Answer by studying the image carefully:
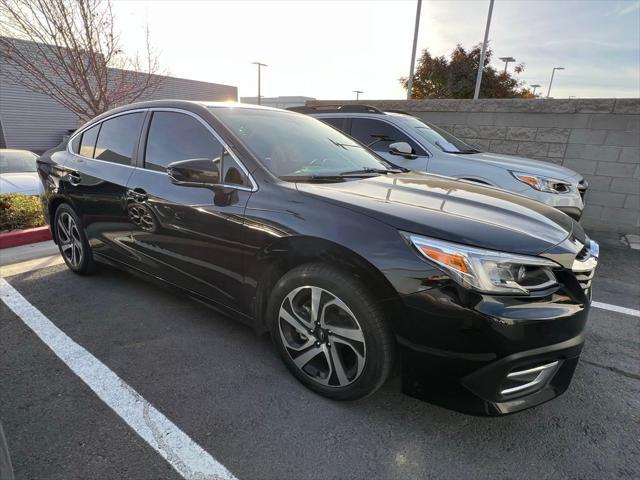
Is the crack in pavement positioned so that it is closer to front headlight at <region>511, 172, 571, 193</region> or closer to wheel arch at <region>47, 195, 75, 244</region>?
front headlight at <region>511, 172, 571, 193</region>

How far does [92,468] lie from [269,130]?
2236 mm

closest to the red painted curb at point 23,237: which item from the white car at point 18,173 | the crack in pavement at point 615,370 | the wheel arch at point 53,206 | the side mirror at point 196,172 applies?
the wheel arch at point 53,206

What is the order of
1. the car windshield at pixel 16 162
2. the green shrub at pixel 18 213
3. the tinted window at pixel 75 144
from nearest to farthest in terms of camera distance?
the tinted window at pixel 75 144, the green shrub at pixel 18 213, the car windshield at pixel 16 162

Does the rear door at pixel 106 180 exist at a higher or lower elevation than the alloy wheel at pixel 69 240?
higher

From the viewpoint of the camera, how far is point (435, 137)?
562 cm

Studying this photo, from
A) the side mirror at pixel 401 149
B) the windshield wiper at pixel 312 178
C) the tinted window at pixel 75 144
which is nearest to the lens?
the windshield wiper at pixel 312 178

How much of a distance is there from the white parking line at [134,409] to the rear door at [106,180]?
2.58 ft

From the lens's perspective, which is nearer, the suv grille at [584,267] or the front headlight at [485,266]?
the front headlight at [485,266]

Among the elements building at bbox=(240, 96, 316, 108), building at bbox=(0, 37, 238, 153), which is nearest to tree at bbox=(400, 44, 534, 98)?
building at bbox=(240, 96, 316, 108)

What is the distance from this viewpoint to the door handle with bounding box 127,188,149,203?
9.53ft

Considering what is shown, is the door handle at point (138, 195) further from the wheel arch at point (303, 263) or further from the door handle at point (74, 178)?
the wheel arch at point (303, 263)

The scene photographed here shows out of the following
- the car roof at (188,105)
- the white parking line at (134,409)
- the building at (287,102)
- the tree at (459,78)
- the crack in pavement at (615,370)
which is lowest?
the white parking line at (134,409)

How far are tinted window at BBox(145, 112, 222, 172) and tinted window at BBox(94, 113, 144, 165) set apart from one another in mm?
234

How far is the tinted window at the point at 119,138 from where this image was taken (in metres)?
3.21
